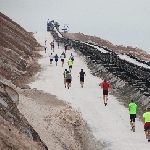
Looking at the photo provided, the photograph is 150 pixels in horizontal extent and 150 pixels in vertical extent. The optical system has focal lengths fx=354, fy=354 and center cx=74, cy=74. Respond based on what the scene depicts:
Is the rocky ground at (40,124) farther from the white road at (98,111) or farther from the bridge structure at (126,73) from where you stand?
the bridge structure at (126,73)

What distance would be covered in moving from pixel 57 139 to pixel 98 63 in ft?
82.8

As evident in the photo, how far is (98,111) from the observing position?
20.7 meters

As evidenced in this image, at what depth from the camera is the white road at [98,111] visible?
52.1ft

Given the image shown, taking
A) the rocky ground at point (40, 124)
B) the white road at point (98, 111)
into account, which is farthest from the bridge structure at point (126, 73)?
the rocky ground at point (40, 124)

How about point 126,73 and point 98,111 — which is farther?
point 126,73

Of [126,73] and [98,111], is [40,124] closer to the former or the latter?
[98,111]

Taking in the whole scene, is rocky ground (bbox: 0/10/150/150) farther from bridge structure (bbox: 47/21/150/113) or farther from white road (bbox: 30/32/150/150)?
bridge structure (bbox: 47/21/150/113)

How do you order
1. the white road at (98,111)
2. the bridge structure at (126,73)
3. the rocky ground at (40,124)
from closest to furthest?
the rocky ground at (40,124) < the white road at (98,111) < the bridge structure at (126,73)

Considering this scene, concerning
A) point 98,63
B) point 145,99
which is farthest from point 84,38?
point 145,99

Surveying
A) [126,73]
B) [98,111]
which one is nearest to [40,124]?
[98,111]

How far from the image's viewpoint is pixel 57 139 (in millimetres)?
14617

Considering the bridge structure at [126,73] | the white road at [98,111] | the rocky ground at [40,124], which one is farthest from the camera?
the bridge structure at [126,73]

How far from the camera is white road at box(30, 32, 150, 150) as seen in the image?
A: 1588cm

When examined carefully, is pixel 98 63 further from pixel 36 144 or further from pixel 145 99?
pixel 36 144
